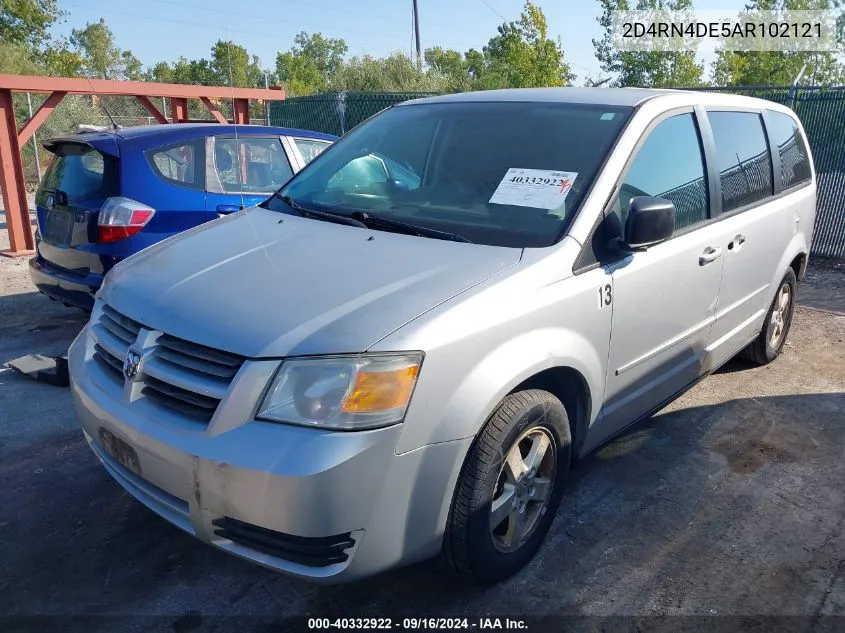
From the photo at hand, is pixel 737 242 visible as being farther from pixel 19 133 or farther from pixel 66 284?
pixel 19 133

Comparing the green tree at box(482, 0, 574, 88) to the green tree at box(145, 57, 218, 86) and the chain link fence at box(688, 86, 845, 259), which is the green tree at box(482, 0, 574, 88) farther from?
the green tree at box(145, 57, 218, 86)

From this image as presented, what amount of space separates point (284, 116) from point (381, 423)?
1419cm

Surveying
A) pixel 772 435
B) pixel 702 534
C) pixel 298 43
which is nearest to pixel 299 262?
pixel 702 534

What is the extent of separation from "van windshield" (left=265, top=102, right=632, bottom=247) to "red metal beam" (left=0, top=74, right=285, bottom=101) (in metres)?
4.66

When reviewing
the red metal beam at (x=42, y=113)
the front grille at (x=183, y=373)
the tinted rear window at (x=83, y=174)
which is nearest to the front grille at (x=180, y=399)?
the front grille at (x=183, y=373)

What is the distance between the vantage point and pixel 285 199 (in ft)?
11.8

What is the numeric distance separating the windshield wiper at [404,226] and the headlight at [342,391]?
83 centimetres

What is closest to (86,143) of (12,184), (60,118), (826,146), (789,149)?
(12,184)

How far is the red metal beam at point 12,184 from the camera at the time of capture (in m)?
8.77

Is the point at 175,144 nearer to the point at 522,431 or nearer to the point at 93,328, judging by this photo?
the point at 93,328

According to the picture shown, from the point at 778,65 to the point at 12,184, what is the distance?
3707 centimetres

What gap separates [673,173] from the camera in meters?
3.43

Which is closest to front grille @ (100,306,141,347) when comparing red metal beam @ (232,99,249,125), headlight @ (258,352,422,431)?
headlight @ (258,352,422,431)

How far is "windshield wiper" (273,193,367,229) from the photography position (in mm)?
3135
